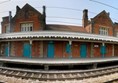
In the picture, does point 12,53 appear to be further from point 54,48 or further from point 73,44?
point 73,44

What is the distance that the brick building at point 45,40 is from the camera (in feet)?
55.2

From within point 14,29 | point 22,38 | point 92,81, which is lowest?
point 92,81

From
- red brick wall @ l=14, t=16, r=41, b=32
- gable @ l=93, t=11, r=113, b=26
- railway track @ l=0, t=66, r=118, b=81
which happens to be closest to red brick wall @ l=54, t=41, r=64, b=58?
red brick wall @ l=14, t=16, r=41, b=32

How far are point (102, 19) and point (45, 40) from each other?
1481 centimetres

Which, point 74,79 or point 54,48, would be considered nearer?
point 74,79

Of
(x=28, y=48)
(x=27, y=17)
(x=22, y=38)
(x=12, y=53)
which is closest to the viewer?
(x=22, y=38)

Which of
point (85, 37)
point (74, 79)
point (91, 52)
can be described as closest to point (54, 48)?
point (85, 37)

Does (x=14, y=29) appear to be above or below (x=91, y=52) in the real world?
above

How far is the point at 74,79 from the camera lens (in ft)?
31.8

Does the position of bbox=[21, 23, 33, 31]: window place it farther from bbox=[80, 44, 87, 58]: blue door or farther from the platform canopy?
bbox=[80, 44, 87, 58]: blue door

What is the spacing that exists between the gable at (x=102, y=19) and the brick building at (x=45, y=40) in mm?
206

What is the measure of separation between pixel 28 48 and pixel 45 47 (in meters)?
2.53

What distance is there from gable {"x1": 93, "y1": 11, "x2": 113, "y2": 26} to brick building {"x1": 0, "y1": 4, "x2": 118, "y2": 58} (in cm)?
21

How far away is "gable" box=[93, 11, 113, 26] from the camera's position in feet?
88.4
